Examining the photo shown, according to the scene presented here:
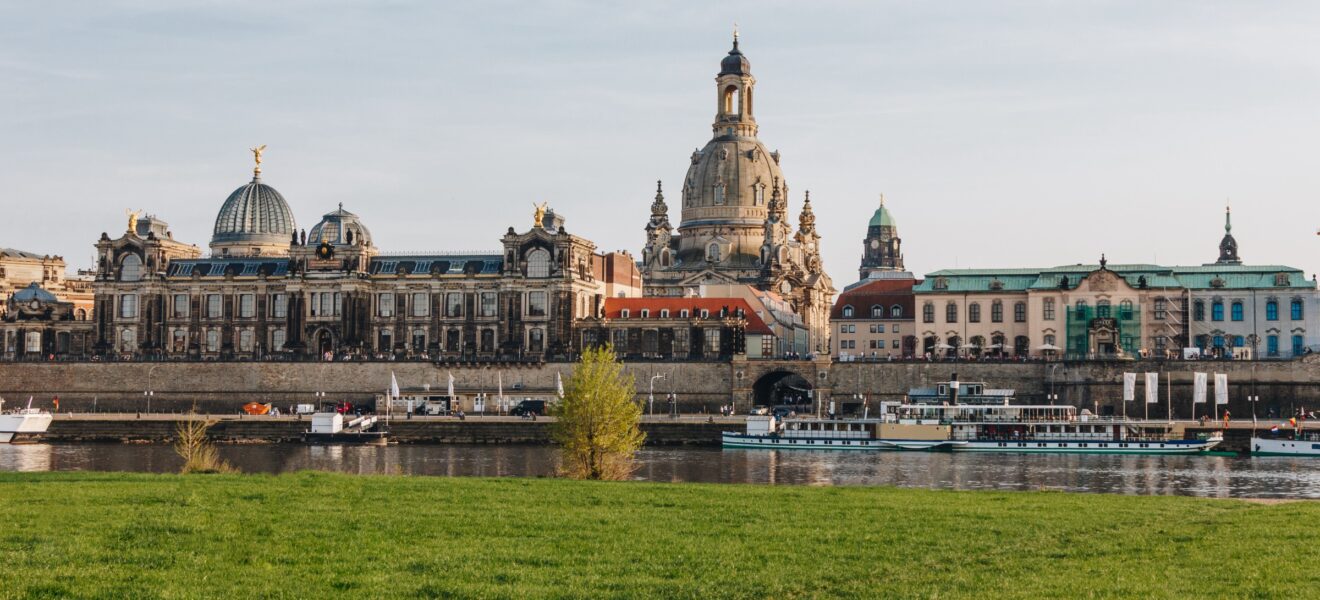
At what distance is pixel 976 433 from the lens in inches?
3410

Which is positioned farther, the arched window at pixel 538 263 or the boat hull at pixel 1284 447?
the arched window at pixel 538 263

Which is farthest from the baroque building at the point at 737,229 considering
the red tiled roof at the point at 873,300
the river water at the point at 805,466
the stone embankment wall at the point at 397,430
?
the river water at the point at 805,466

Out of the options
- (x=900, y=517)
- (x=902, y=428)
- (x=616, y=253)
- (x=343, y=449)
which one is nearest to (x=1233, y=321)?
(x=902, y=428)

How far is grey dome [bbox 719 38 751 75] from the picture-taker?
163625 millimetres

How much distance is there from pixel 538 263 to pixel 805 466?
49.2m

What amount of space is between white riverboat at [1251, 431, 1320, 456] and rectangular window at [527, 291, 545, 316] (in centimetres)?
5489

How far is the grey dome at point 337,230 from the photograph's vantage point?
123875 mm

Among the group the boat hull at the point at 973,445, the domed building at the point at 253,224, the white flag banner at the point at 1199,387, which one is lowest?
the boat hull at the point at 973,445

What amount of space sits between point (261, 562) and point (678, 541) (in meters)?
6.71

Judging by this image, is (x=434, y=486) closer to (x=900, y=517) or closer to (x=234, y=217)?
(x=900, y=517)

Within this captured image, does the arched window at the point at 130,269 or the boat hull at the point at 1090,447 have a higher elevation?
the arched window at the point at 130,269

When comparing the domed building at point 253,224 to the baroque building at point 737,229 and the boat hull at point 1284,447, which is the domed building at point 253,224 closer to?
the baroque building at point 737,229

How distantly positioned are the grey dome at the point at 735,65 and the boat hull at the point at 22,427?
87.6 m

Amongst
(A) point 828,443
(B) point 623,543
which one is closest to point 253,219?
(A) point 828,443
